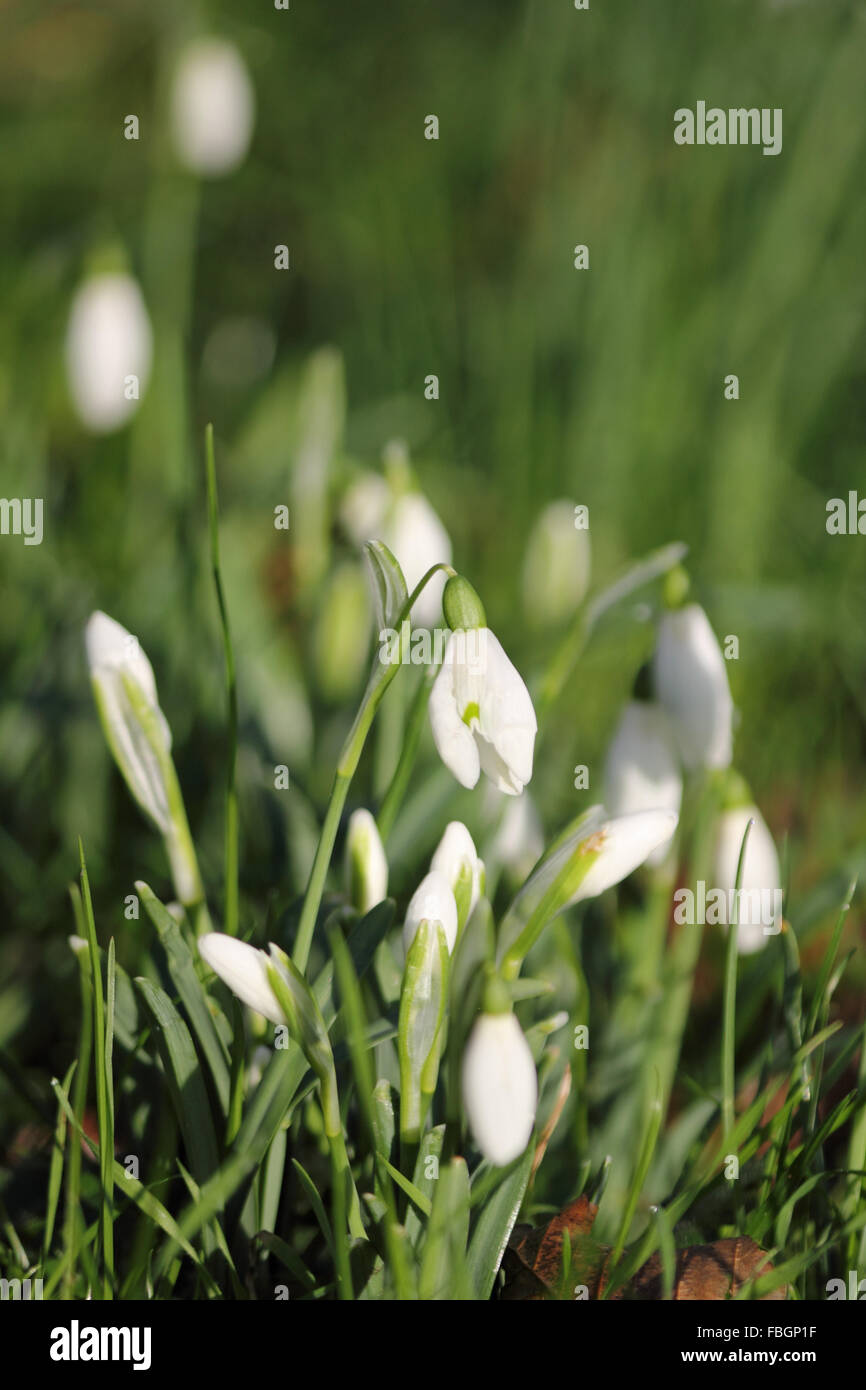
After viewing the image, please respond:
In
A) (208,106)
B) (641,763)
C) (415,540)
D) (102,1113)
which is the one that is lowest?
(102,1113)

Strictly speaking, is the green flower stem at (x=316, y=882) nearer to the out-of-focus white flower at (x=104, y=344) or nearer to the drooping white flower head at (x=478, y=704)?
the drooping white flower head at (x=478, y=704)

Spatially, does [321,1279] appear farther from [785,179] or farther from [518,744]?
[785,179]

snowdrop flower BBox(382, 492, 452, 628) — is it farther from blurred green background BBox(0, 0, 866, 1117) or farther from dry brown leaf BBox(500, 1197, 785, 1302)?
dry brown leaf BBox(500, 1197, 785, 1302)

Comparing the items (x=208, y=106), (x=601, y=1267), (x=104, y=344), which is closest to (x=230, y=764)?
(x=601, y=1267)

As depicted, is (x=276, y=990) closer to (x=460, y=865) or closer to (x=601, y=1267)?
(x=460, y=865)

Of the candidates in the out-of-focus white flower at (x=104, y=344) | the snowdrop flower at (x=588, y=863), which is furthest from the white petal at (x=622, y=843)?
the out-of-focus white flower at (x=104, y=344)

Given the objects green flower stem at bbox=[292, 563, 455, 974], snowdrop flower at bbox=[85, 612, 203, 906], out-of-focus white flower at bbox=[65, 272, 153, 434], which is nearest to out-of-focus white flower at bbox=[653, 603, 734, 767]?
green flower stem at bbox=[292, 563, 455, 974]
